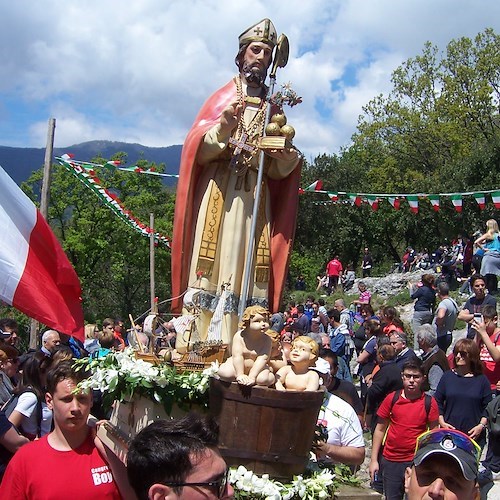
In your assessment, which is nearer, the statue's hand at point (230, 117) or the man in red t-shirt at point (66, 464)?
the man in red t-shirt at point (66, 464)

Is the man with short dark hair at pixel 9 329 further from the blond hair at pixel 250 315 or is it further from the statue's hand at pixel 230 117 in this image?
the blond hair at pixel 250 315

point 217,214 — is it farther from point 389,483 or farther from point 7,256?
point 389,483

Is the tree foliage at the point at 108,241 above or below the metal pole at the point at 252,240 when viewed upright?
above

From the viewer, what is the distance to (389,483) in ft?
21.7

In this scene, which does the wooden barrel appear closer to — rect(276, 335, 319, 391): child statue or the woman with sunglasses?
rect(276, 335, 319, 391): child statue

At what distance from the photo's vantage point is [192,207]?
7035 mm

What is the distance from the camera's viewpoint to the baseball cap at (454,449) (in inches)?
97.0

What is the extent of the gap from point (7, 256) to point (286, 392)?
2515 mm

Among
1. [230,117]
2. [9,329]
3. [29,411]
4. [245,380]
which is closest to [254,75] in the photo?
[230,117]

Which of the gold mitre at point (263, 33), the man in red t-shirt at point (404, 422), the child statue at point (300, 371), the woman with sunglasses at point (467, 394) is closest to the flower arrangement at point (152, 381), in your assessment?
the child statue at point (300, 371)

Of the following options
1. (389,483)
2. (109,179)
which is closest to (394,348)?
(389,483)

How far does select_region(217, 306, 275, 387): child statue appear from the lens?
13.4 feet

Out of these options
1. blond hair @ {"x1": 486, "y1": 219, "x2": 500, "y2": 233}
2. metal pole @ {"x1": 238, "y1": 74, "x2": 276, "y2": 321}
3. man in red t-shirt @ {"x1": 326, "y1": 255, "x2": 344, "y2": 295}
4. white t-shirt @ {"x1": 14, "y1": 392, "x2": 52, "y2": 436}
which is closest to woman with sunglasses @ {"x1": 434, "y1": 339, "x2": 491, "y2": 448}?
metal pole @ {"x1": 238, "y1": 74, "x2": 276, "y2": 321}

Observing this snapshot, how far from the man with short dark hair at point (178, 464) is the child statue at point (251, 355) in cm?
157
